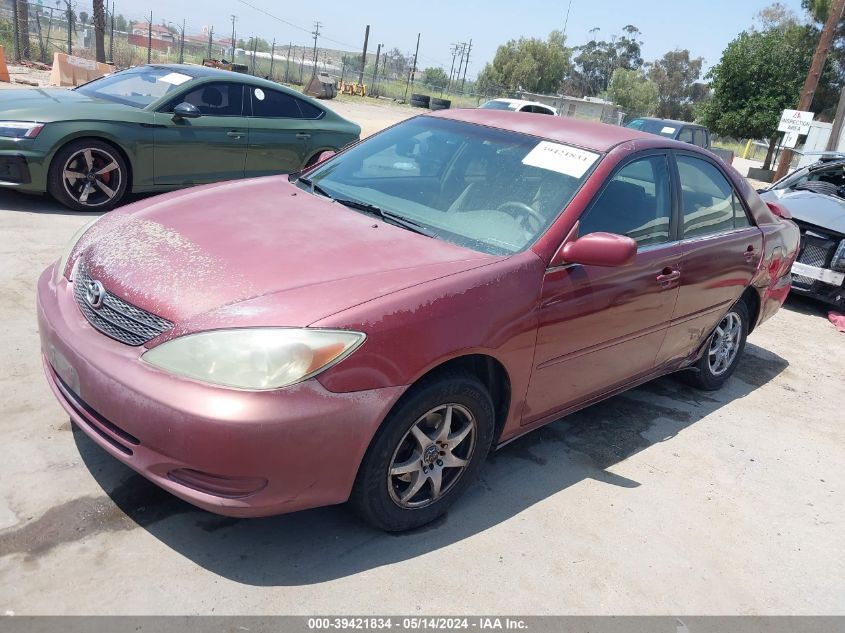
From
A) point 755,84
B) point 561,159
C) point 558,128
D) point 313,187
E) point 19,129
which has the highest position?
point 755,84

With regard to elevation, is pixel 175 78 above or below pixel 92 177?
above

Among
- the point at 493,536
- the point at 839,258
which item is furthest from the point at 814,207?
the point at 493,536

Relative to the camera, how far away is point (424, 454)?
9.45ft

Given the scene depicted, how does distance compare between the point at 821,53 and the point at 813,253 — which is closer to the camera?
the point at 813,253

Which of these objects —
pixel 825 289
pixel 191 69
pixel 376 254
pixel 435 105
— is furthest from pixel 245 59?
pixel 376 254

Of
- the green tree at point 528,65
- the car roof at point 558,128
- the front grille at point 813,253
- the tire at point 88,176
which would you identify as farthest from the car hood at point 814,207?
the green tree at point 528,65

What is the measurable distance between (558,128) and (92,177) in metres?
4.98

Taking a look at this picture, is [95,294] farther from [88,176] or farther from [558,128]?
[88,176]

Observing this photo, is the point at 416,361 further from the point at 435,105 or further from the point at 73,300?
the point at 435,105

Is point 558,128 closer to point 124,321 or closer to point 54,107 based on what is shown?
point 124,321

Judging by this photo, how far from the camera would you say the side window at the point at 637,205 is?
3.50 meters

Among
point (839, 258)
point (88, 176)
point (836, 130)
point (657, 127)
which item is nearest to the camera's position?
point (88, 176)

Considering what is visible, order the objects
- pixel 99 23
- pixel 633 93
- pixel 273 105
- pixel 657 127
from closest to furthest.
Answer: pixel 273 105 < pixel 657 127 < pixel 99 23 < pixel 633 93

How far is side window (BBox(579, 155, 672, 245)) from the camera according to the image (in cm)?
350
